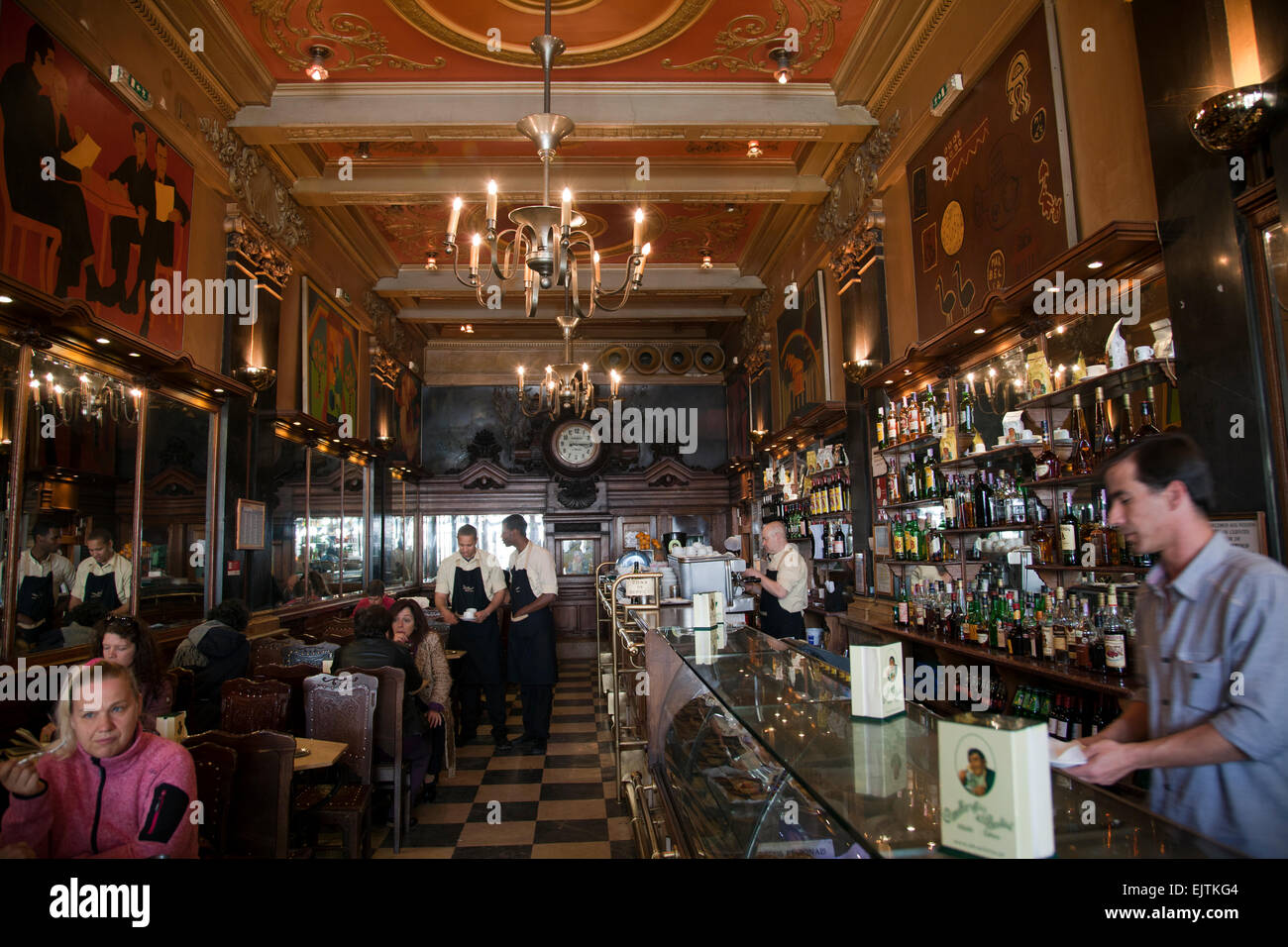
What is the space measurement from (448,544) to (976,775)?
449 inches

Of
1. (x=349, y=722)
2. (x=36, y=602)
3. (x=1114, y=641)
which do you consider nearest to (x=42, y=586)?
(x=36, y=602)

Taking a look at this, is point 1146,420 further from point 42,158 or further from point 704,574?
point 42,158

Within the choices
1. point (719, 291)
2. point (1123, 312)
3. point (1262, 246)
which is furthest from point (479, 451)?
point (1262, 246)

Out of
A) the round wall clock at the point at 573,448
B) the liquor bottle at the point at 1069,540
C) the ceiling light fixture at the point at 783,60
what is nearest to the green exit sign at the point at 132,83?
the ceiling light fixture at the point at 783,60

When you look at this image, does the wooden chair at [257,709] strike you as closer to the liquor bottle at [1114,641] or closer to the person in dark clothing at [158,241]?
the person in dark clothing at [158,241]

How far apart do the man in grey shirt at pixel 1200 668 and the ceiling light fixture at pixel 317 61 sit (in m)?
5.87

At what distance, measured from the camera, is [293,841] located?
13.2ft

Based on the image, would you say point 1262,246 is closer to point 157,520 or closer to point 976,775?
point 976,775

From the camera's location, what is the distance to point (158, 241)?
4809 mm

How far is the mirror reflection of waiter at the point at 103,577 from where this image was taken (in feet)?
13.0

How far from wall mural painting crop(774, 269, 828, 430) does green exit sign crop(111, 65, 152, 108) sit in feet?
18.3

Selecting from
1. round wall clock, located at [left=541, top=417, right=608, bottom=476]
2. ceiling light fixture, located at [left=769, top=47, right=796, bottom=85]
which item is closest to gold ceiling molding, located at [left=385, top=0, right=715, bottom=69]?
ceiling light fixture, located at [left=769, top=47, right=796, bottom=85]

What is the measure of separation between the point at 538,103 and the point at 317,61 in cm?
163
